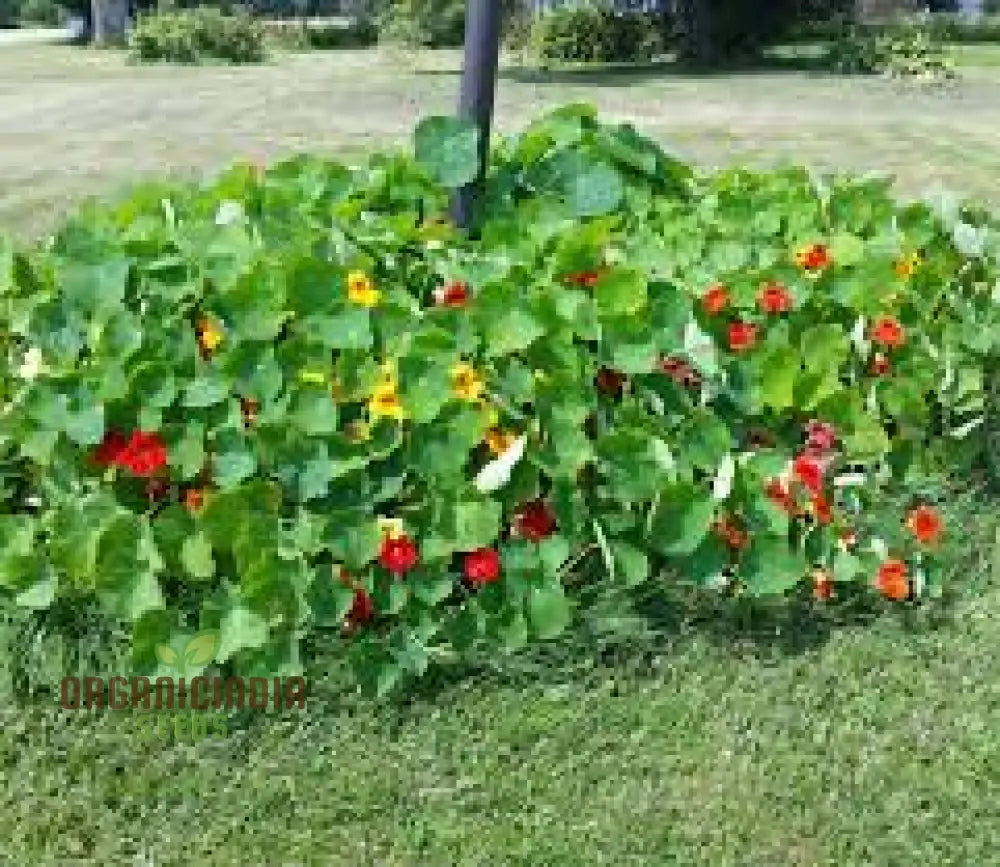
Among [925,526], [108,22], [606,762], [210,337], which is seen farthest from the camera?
[108,22]

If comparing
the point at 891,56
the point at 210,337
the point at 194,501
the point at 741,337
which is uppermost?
the point at 210,337

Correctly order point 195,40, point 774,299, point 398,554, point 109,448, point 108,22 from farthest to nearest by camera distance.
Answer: point 108,22, point 195,40, point 774,299, point 109,448, point 398,554

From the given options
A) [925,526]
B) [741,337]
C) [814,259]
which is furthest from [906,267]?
[925,526]

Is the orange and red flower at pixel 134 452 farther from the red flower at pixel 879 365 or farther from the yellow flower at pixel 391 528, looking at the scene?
the red flower at pixel 879 365

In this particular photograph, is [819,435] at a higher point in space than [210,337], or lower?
lower

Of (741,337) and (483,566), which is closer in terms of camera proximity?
(483,566)

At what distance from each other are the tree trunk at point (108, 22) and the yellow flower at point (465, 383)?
122 feet

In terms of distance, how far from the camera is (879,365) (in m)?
4.23

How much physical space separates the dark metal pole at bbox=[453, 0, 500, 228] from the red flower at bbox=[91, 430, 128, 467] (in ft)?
4.14

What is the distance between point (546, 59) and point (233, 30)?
22.7ft

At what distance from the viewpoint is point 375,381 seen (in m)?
3.56

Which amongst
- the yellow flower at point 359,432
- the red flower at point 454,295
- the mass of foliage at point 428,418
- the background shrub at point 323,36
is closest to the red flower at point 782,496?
the mass of foliage at point 428,418

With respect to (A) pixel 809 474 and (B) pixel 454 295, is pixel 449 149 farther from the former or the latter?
(A) pixel 809 474

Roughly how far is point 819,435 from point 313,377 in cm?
139
